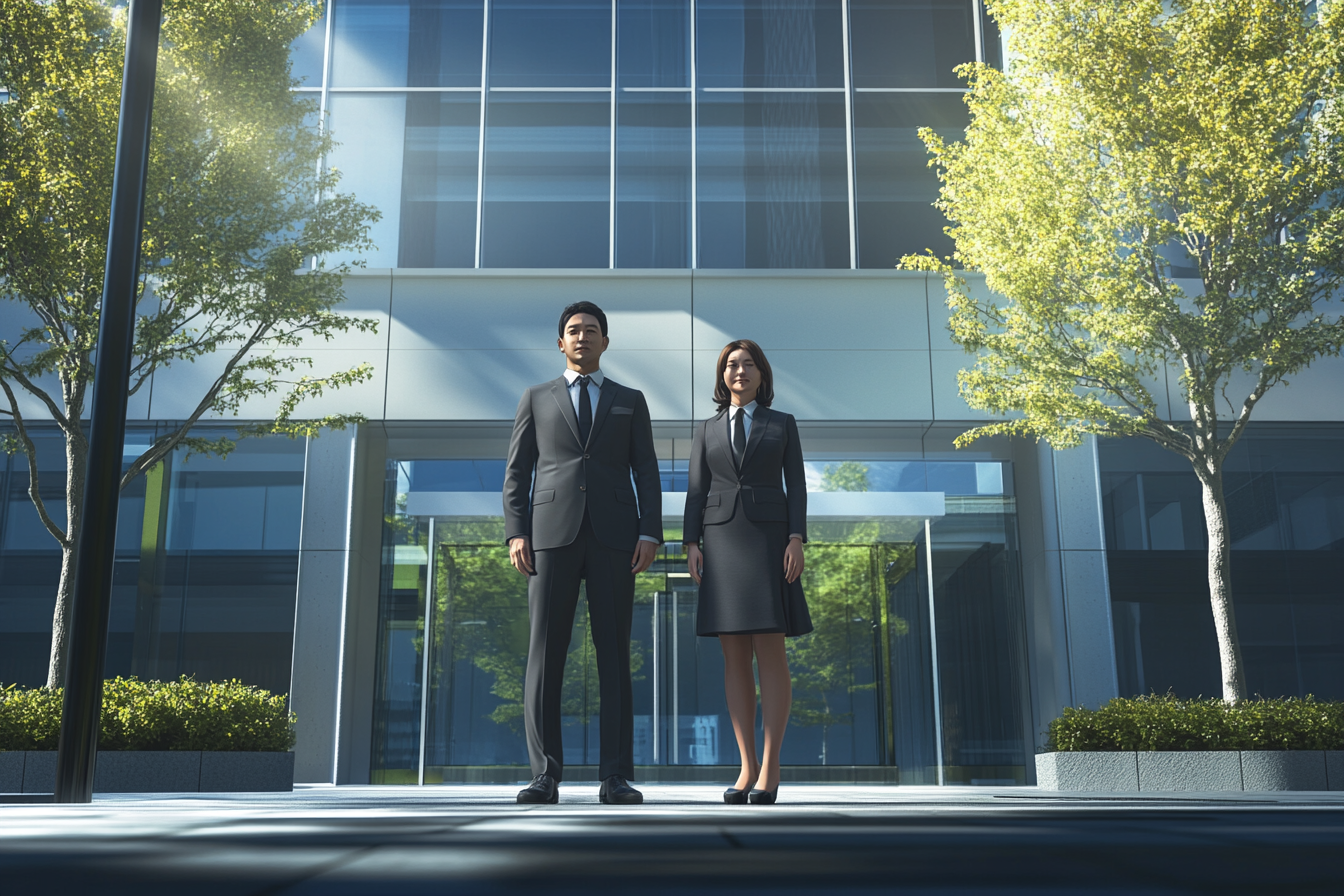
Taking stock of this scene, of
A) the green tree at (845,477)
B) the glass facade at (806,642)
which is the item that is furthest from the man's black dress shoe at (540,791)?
the green tree at (845,477)

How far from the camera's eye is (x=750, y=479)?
17.0 ft

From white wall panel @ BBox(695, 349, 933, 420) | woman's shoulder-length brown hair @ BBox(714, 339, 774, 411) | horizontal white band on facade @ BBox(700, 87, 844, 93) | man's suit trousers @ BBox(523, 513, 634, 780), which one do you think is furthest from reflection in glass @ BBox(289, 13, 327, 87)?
man's suit trousers @ BBox(523, 513, 634, 780)

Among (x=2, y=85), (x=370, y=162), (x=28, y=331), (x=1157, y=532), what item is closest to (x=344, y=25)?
(x=370, y=162)

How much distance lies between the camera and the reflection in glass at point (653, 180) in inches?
563

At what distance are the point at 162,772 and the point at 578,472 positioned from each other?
19.2ft

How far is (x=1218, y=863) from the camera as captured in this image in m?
1.24

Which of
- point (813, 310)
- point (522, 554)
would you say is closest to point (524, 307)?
point (813, 310)

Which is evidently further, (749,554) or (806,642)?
(806,642)

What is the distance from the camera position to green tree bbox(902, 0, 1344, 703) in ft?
31.9

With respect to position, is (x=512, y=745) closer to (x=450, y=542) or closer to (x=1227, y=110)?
(x=450, y=542)

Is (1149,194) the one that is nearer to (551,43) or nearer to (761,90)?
(761,90)

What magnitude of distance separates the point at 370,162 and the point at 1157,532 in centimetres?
1060

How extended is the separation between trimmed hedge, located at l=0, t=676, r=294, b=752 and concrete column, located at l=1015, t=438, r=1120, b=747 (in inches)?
324

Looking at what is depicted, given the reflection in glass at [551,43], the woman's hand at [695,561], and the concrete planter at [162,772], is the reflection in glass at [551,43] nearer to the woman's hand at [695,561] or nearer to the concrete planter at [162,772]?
the concrete planter at [162,772]
